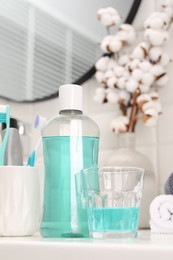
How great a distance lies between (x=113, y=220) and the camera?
0.50 meters

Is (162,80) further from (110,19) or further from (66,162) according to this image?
(66,162)

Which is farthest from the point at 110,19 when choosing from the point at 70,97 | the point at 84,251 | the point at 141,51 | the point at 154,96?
the point at 84,251

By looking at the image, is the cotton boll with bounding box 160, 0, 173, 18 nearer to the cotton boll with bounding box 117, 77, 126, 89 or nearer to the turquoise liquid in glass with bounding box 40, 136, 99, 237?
the cotton boll with bounding box 117, 77, 126, 89

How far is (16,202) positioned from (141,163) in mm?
369

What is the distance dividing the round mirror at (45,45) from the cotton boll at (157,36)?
6.3 inches

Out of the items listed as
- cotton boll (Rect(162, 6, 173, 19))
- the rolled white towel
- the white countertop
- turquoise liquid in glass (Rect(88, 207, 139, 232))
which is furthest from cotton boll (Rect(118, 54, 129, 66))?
the white countertop

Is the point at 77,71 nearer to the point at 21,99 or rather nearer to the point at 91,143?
the point at 21,99

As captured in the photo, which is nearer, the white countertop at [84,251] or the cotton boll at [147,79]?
the white countertop at [84,251]

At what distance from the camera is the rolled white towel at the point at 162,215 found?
0.67 m

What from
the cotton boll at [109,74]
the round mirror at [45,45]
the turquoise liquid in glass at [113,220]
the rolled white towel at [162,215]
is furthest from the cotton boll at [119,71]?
the turquoise liquid in glass at [113,220]

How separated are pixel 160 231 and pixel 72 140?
209mm

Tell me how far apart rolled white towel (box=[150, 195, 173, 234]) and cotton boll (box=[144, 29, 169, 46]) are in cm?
41

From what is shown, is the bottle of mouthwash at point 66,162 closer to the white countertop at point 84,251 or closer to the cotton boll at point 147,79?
the white countertop at point 84,251

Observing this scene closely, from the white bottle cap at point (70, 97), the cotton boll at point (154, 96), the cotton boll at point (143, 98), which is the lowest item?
the white bottle cap at point (70, 97)
